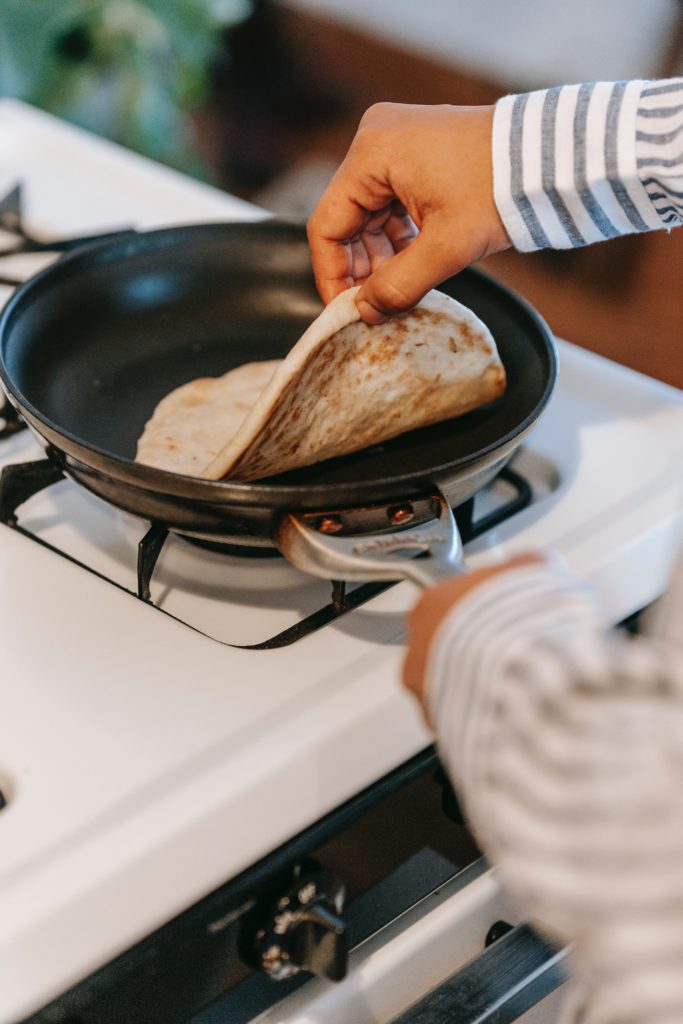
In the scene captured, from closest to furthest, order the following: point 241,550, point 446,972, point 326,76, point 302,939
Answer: point 302,939
point 446,972
point 241,550
point 326,76

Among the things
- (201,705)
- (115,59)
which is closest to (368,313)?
(201,705)

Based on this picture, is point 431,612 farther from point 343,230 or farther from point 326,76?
point 326,76

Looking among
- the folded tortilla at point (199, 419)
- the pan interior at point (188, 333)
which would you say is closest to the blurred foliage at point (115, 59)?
the pan interior at point (188, 333)

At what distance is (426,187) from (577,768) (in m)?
0.46

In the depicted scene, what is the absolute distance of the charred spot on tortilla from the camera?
76 cm

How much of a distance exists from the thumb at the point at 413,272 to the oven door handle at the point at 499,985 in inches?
16.1

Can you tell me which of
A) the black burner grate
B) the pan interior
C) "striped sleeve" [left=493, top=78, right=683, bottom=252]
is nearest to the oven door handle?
the black burner grate

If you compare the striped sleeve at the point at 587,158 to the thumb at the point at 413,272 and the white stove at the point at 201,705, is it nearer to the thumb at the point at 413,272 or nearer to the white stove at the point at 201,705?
the thumb at the point at 413,272

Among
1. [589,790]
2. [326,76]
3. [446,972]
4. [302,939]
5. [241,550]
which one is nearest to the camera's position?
[589,790]

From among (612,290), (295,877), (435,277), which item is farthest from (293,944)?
(612,290)

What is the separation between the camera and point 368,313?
2.58 ft

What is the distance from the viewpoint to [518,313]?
907 mm

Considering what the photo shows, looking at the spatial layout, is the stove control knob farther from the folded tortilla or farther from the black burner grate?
the folded tortilla

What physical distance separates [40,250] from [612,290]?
2.00 metres
